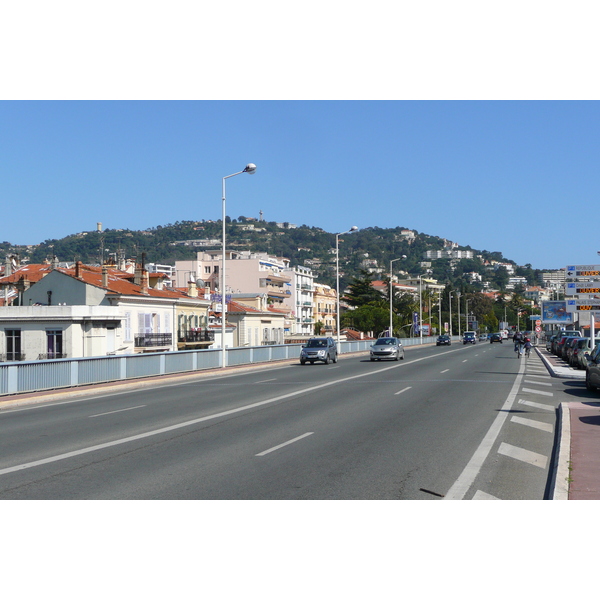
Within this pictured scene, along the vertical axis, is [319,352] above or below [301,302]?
below

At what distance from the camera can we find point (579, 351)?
114 feet

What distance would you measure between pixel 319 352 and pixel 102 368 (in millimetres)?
18659

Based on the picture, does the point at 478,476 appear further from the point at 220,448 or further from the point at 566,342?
the point at 566,342

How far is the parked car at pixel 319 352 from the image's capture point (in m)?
43.6

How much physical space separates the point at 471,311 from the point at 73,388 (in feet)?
594

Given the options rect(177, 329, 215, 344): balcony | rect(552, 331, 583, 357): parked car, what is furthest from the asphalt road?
rect(177, 329, 215, 344): balcony

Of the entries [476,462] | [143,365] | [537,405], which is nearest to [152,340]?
[143,365]

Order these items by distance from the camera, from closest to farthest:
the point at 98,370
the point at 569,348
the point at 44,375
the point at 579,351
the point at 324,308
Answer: the point at 44,375 → the point at 98,370 → the point at 579,351 → the point at 569,348 → the point at 324,308

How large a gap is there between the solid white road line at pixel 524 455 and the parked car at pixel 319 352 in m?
31.4

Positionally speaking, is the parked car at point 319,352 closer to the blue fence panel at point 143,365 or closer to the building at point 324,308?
the blue fence panel at point 143,365

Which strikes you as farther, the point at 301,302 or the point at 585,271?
the point at 301,302

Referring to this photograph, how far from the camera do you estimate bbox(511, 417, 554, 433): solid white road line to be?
1440 cm

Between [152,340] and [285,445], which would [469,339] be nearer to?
[152,340]

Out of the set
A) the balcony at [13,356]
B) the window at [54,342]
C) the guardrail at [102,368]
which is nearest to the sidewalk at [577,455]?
the guardrail at [102,368]
